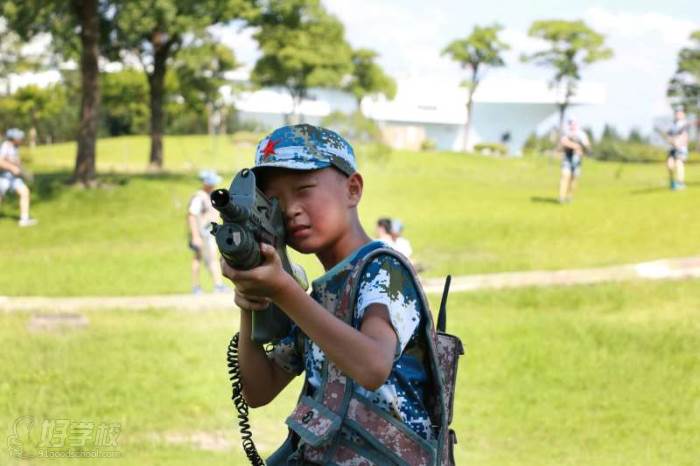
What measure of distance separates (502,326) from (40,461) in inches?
249

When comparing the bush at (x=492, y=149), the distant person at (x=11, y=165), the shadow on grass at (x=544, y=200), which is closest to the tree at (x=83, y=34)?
the distant person at (x=11, y=165)

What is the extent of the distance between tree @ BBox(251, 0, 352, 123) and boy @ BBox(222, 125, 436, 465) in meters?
34.9

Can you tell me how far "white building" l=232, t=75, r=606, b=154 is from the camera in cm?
8106

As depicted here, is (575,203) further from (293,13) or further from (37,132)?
(37,132)

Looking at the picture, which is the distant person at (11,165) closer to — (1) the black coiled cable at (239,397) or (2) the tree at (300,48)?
(2) the tree at (300,48)

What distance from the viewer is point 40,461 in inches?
303

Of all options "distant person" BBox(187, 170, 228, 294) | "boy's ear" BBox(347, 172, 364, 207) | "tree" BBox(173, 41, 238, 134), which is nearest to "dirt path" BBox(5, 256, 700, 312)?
"distant person" BBox(187, 170, 228, 294)

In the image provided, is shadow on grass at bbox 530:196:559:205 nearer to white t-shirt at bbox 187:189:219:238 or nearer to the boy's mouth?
white t-shirt at bbox 187:189:219:238

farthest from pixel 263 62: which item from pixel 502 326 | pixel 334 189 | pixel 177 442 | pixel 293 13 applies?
pixel 334 189

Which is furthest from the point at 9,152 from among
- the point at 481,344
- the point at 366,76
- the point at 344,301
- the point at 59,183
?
the point at 366,76

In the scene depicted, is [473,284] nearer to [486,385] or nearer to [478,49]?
[486,385]

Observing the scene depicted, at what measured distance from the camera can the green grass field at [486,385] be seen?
28.2ft

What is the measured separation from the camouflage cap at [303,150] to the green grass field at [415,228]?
822 centimetres

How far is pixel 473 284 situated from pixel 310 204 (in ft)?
45.7
